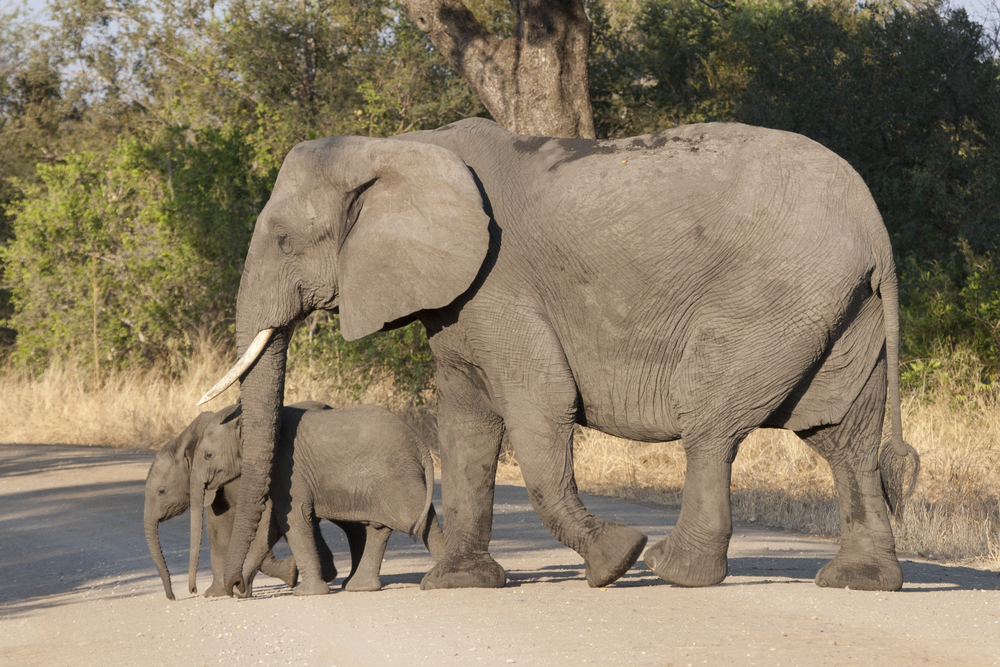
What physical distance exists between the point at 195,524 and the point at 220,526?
1.35 ft

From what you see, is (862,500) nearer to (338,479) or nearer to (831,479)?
(338,479)

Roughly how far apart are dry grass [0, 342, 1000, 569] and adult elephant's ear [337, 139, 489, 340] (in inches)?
168

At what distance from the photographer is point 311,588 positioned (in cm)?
659

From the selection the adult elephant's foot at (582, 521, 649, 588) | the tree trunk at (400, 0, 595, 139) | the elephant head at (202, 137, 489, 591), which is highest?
the tree trunk at (400, 0, 595, 139)

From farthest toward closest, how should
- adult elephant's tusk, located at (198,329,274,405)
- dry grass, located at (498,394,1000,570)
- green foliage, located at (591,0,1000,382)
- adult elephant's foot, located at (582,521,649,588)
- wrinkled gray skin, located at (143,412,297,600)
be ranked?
1. green foliage, located at (591,0,1000,382)
2. dry grass, located at (498,394,1000,570)
3. wrinkled gray skin, located at (143,412,297,600)
4. adult elephant's tusk, located at (198,329,274,405)
5. adult elephant's foot, located at (582,521,649,588)

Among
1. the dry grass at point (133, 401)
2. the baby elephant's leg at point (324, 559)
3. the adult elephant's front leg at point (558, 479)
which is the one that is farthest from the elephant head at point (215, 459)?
the dry grass at point (133, 401)

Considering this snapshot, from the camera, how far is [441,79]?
19984mm

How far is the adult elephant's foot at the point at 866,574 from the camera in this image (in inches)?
248

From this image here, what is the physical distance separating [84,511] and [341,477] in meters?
4.68

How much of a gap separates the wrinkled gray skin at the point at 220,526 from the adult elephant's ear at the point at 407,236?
1074mm

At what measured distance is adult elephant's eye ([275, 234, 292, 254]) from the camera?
6.57 metres

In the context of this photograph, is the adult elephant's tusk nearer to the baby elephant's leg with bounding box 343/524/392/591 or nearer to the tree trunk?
the baby elephant's leg with bounding box 343/524/392/591

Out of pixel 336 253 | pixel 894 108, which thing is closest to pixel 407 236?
pixel 336 253

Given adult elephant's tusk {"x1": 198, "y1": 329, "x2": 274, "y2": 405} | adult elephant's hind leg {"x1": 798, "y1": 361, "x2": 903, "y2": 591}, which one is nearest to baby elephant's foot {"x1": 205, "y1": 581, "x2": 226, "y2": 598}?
adult elephant's tusk {"x1": 198, "y1": 329, "x2": 274, "y2": 405}
